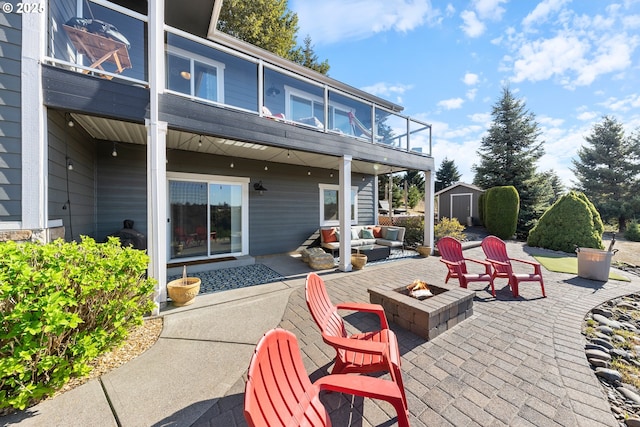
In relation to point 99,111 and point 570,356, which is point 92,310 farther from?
point 570,356

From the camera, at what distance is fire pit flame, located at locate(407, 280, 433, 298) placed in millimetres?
3623

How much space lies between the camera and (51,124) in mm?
3336

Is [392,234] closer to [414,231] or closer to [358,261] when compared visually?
[414,231]

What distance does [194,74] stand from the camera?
5.29 m

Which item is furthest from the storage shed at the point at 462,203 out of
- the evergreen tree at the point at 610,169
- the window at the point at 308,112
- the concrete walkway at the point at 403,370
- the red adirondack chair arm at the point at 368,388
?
the red adirondack chair arm at the point at 368,388

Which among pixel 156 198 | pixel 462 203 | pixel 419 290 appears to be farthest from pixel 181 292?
pixel 462 203

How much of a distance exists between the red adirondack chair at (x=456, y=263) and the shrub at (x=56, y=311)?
200 inches

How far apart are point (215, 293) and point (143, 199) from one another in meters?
3.36

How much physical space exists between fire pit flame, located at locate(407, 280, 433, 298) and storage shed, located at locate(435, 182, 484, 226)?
15.9 metres

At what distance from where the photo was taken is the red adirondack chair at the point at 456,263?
14.9 ft

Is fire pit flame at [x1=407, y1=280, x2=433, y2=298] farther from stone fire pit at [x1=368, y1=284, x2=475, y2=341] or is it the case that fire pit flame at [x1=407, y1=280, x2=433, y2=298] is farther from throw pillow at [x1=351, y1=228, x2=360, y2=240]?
throw pillow at [x1=351, y1=228, x2=360, y2=240]

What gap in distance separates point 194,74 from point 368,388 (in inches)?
254

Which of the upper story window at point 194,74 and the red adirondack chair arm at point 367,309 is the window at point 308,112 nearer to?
the upper story window at point 194,74

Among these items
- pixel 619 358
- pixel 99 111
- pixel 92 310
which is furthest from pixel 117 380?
pixel 619 358
